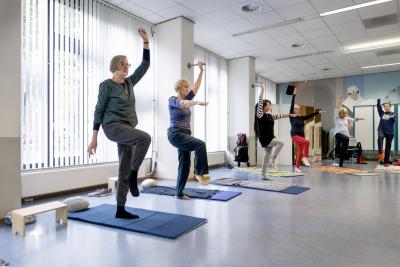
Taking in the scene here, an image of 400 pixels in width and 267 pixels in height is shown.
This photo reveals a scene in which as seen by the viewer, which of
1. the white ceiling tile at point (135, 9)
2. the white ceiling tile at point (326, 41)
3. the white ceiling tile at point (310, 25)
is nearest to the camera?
the white ceiling tile at point (135, 9)

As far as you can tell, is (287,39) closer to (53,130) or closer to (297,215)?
(297,215)

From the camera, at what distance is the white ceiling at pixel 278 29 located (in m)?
Result: 4.98

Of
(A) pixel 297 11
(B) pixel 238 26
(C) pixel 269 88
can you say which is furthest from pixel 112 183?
(C) pixel 269 88

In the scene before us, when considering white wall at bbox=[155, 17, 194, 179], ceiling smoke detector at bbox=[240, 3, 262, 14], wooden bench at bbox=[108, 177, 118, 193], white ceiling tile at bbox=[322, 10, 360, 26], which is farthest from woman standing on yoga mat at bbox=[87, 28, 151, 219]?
white ceiling tile at bbox=[322, 10, 360, 26]

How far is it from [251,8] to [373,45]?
4.12m

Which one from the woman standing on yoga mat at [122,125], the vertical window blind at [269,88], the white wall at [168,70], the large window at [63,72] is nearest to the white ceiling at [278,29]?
the white wall at [168,70]

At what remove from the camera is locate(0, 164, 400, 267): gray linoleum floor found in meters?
1.89

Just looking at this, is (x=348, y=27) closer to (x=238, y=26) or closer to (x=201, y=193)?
(x=238, y=26)

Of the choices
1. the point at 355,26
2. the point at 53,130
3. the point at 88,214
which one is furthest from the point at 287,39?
the point at 88,214

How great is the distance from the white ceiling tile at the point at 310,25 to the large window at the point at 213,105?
2442 mm

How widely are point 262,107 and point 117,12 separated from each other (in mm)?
3061

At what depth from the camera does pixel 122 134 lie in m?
2.53

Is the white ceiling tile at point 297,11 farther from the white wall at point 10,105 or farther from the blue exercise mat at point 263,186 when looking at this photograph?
the white wall at point 10,105

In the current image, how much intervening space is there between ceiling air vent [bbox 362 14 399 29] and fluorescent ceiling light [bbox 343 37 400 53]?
121 centimetres
